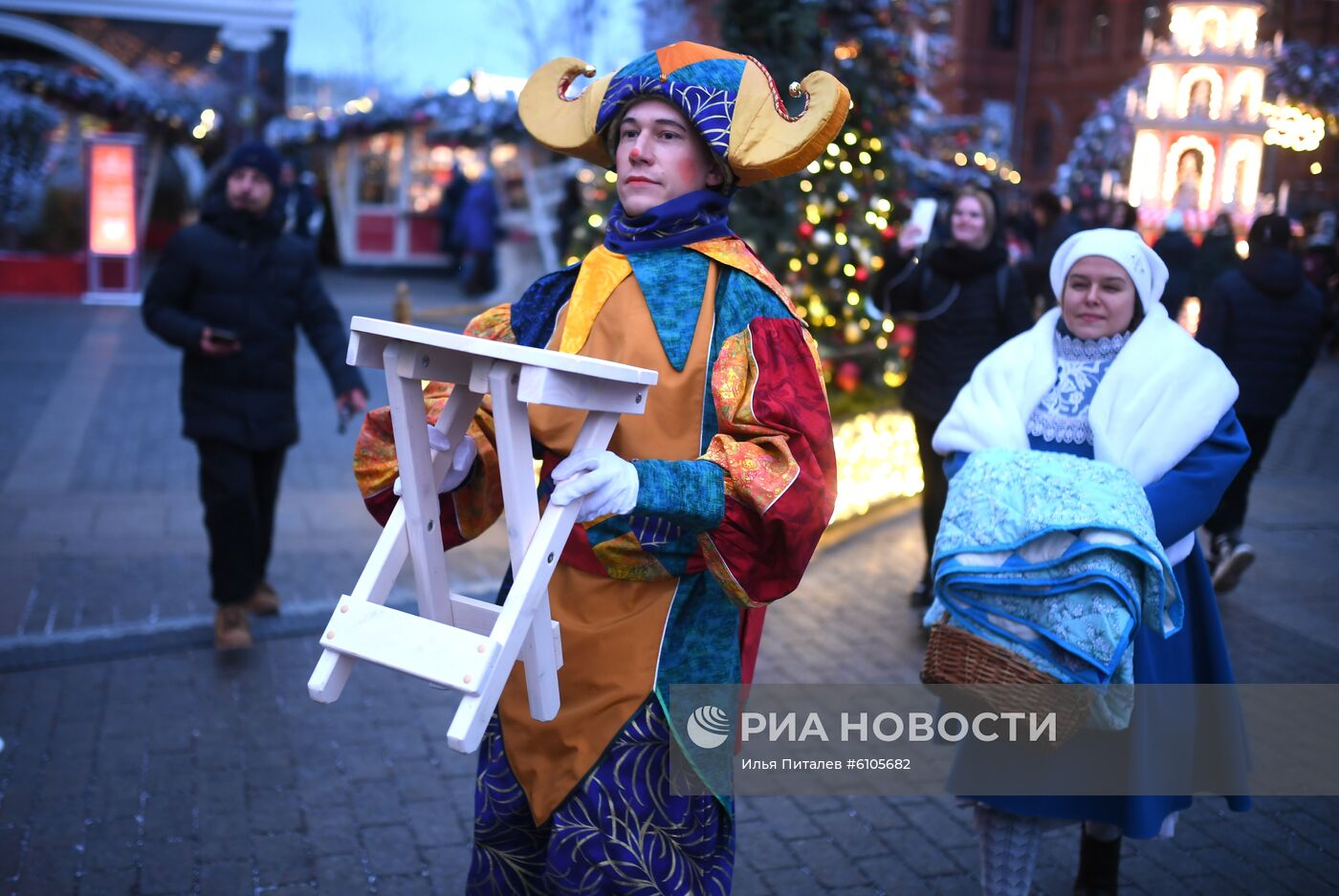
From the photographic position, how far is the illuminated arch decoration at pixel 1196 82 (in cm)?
1123

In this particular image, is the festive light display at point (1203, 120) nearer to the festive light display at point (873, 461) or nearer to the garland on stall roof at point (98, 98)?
the festive light display at point (873, 461)

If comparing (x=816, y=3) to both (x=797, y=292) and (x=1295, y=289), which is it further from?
(x=1295, y=289)

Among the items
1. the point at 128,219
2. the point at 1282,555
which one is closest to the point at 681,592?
the point at 1282,555

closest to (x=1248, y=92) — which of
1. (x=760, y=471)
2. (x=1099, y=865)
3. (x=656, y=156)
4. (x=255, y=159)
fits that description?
(x=255, y=159)

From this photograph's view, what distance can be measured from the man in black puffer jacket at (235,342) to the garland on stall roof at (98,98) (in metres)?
17.9

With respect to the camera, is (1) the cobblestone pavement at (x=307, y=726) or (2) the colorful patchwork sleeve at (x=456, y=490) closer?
(2) the colorful patchwork sleeve at (x=456, y=490)

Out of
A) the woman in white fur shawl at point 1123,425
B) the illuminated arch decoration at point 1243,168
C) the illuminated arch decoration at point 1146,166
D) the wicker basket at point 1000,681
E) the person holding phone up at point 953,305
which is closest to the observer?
the wicker basket at point 1000,681

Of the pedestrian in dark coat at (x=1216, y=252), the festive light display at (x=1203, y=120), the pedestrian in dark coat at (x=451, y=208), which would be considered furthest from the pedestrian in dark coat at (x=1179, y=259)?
the pedestrian in dark coat at (x=451, y=208)

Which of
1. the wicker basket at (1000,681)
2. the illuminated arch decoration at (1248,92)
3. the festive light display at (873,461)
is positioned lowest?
the festive light display at (873,461)

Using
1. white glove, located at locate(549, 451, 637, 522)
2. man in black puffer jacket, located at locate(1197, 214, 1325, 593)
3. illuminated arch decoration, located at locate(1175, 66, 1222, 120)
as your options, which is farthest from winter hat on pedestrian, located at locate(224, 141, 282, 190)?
illuminated arch decoration, located at locate(1175, 66, 1222, 120)

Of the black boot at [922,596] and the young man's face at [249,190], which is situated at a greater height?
the young man's face at [249,190]

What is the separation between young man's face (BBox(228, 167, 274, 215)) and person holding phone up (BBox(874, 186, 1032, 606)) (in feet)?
9.24

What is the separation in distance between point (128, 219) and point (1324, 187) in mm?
14296

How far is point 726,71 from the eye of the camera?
8.67 ft
